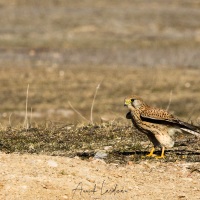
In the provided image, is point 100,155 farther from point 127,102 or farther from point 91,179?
point 91,179

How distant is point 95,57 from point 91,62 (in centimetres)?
125

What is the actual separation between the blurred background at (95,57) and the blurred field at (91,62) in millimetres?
31

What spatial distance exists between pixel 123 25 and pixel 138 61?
8.92 metres

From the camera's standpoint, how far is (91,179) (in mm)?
6770

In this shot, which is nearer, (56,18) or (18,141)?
(18,141)

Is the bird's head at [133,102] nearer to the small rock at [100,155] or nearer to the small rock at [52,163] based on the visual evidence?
the small rock at [100,155]

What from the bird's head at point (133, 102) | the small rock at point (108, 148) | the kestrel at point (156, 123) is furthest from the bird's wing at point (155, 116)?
the small rock at point (108, 148)

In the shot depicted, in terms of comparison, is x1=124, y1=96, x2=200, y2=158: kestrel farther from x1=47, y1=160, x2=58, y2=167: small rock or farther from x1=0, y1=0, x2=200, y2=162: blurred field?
x1=47, y1=160, x2=58, y2=167: small rock

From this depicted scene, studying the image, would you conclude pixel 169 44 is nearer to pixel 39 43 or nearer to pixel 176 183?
pixel 39 43

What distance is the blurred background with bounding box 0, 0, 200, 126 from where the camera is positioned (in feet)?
61.0

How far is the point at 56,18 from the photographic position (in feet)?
127

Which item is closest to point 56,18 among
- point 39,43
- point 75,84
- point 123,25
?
point 123,25

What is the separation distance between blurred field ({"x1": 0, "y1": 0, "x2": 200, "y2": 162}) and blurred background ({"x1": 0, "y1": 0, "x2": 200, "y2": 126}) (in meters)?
0.03

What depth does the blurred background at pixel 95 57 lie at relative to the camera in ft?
61.0
